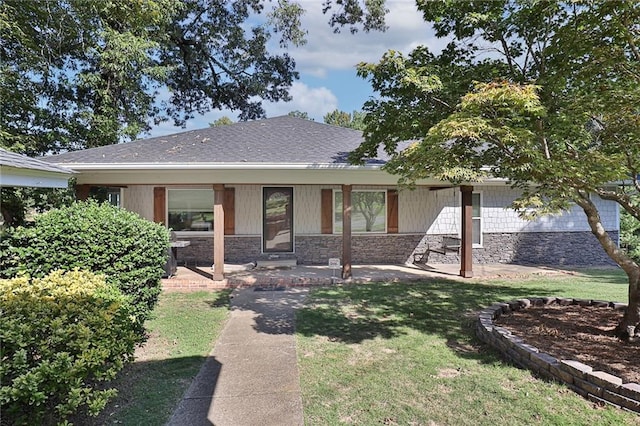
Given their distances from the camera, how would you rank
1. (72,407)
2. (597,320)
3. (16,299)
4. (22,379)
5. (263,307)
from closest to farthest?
(22,379) < (72,407) < (16,299) < (597,320) < (263,307)

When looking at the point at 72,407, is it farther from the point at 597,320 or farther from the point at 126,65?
the point at 126,65

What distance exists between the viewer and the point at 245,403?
3.45 meters

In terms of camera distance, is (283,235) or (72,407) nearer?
(72,407)

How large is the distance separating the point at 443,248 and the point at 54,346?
10149 millimetres

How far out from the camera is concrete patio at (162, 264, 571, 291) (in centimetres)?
871

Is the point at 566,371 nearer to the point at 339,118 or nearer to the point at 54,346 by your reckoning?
the point at 54,346

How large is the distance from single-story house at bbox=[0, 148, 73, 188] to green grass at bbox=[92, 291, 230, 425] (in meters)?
2.40

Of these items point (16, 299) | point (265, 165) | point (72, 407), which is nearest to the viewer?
point (72, 407)

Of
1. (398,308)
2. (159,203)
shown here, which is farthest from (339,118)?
(398,308)

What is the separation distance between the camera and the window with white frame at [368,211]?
1149 cm

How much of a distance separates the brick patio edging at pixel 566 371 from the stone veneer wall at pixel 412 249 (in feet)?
20.1

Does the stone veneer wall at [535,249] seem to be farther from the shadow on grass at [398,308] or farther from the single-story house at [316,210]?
the shadow on grass at [398,308]

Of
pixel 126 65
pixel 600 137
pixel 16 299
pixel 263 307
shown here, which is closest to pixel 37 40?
pixel 126 65

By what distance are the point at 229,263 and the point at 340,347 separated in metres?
6.67
